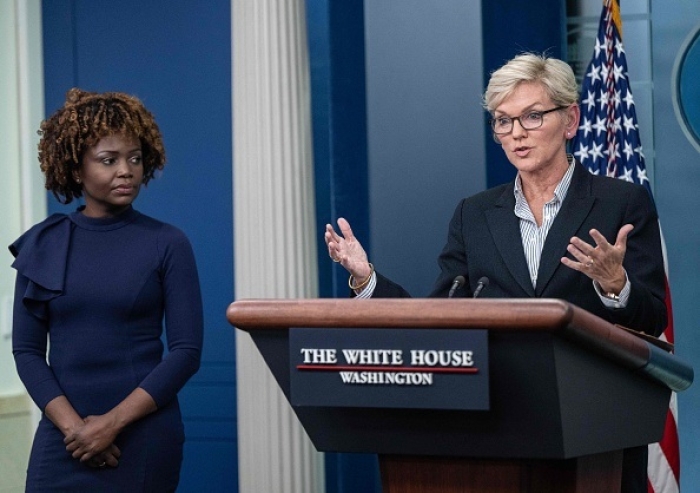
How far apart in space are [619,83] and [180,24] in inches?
78.6

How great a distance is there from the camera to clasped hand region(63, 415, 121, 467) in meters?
2.48

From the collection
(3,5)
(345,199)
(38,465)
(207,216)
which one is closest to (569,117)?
(38,465)

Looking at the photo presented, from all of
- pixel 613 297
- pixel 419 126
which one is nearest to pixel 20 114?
pixel 419 126

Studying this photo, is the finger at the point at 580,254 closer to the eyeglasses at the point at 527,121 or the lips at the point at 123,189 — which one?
the eyeglasses at the point at 527,121

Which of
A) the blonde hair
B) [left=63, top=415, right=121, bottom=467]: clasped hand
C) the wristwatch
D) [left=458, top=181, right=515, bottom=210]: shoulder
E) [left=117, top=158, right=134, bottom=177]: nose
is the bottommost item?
[left=63, top=415, right=121, bottom=467]: clasped hand

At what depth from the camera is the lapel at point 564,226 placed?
222 cm

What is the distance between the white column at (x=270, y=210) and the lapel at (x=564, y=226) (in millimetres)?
1994

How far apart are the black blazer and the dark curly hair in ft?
2.81

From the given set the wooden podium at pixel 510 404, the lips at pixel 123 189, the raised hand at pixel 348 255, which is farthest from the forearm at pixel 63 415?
the wooden podium at pixel 510 404

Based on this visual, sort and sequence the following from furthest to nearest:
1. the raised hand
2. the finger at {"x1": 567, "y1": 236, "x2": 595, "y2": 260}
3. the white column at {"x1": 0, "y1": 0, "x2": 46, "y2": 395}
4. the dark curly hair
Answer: the white column at {"x1": 0, "y1": 0, "x2": 46, "y2": 395} < the dark curly hair < the raised hand < the finger at {"x1": 567, "y1": 236, "x2": 595, "y2": 260}

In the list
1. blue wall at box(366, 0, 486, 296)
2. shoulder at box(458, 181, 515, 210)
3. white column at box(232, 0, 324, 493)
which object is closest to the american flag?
blue wall at box(366, 0, 486, 296)

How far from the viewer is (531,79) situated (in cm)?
233

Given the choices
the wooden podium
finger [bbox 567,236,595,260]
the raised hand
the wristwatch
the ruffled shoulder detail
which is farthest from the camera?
the ruffled shoulder detail

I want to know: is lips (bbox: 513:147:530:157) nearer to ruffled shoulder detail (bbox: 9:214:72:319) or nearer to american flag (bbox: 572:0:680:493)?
ruffled shoulder detail (bbox: 9:214:72:319)
